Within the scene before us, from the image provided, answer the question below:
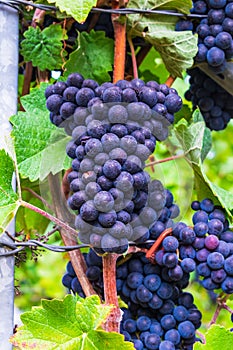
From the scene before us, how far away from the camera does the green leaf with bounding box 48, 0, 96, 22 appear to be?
0.95 meters

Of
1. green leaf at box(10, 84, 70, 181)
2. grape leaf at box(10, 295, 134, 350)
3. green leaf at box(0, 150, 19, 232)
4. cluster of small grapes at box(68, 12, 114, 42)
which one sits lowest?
grape leaf at box(10, 295, 134, 350)

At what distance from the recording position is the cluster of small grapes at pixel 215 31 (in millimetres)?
1061

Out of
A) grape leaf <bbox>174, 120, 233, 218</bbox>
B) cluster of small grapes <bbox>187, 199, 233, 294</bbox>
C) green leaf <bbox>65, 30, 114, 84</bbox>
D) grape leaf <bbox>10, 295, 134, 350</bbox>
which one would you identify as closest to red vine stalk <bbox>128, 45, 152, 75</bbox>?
green leaf <bbox>65, 30, 114, 84</bbox>

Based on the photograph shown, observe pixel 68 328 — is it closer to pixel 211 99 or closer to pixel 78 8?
pixel 78 8

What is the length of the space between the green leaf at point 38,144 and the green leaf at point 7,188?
60 millimetres

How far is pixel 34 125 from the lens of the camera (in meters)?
1.02

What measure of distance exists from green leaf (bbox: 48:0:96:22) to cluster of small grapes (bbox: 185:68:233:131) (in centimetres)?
34

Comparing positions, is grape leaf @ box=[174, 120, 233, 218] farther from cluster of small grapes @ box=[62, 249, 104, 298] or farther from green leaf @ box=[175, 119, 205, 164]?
cluster of small grapes @ box=[62, 249, 104, 298]

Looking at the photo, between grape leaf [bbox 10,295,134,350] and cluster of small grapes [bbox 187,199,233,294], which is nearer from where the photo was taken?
grape leaf [bbox 10,295,134,350]

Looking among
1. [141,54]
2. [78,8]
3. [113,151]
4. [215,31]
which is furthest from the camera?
[141,54]

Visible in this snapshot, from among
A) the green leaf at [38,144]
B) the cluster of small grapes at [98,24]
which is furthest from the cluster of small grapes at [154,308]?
the cluster of small grapes at [98,24]

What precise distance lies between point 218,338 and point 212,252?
0.14m

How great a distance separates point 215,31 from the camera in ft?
3.51

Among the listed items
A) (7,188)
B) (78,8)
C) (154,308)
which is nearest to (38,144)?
(7,188)
